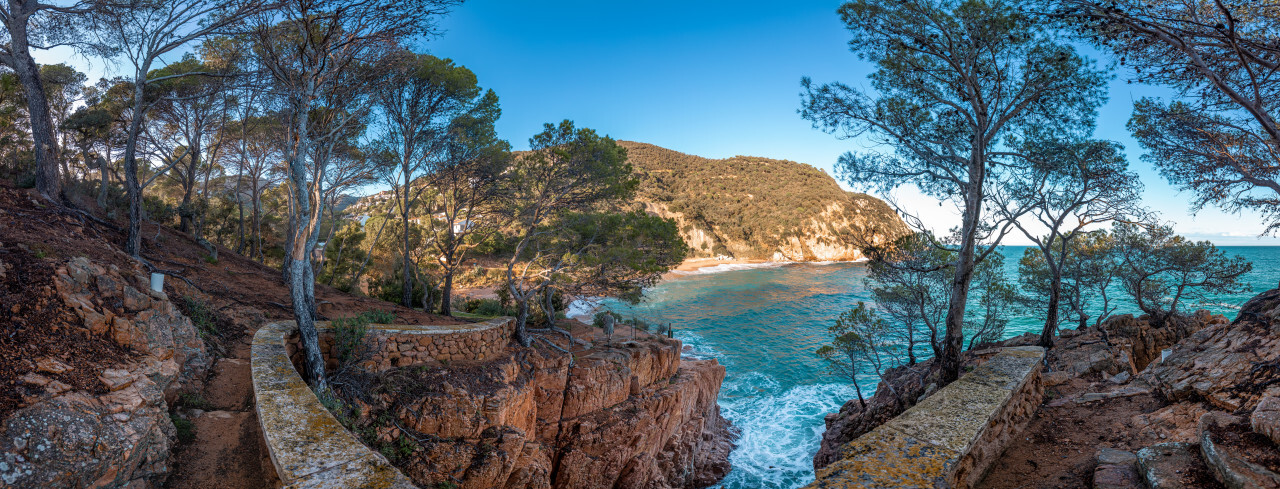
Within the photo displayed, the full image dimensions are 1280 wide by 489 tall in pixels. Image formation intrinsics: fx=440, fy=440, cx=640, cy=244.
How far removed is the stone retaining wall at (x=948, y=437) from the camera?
10.5 feet

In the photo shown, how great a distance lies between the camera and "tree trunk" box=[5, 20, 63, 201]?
7.04m

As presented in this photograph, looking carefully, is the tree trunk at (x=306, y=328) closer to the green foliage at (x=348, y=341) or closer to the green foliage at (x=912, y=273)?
the green foliage at (x=348, y=341)

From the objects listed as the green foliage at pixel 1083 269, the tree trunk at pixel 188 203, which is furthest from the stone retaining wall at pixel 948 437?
the tree trunk at pixel 188 203

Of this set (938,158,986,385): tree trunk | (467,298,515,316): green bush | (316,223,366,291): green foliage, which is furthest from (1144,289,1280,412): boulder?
(316,223,366,291): green foliage

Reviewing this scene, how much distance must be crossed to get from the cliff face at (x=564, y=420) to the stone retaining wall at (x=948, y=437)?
593 centimetres

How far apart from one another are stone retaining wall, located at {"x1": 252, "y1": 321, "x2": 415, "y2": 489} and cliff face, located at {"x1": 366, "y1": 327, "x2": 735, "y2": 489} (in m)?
3.12

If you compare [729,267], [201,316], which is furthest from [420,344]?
[729,267]

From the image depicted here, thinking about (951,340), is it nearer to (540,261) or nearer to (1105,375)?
(1105,375)

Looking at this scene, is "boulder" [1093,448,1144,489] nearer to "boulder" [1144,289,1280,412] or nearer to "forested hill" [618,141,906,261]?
"boulder" [1144,289,1280,412]

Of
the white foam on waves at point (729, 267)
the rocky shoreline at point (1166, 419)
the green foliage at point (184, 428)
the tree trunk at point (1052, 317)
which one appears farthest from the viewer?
the white foam on waves at point (729, 267)

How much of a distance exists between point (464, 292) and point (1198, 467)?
2974cm

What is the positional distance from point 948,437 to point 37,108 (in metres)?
13.9

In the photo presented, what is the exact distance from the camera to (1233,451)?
2863 mm

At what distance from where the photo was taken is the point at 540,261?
13.2 metres
